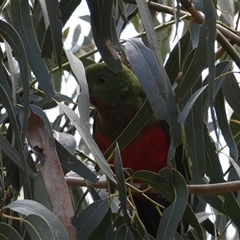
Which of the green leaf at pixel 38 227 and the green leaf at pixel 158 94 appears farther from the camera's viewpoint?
the green leaf at pixel 158 94

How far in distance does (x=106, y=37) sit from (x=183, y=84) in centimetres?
20

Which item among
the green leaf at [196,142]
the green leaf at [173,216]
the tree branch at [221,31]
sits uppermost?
the tree branch at [221,31]

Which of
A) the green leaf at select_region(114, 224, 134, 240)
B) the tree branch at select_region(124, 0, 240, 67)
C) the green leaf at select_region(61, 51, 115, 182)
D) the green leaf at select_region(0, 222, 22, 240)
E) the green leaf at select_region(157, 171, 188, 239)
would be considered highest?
the tree branch at select_region(124, 0, 240, 67)

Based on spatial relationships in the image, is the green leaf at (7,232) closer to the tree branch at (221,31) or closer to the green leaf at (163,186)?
the green leaf at (163,186)

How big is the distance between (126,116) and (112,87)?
126mm

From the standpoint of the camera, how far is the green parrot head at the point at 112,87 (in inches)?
87.1

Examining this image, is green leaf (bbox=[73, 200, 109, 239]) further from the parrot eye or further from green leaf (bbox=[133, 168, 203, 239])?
the parrot eye

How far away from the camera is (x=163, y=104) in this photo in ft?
4.09

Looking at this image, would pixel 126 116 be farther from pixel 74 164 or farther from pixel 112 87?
pixel 74 164

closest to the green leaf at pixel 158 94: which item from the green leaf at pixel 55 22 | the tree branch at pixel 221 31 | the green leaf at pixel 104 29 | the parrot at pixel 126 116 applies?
the green leaf at pixel 104 29

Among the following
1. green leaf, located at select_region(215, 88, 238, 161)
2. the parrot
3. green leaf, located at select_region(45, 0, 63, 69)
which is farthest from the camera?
the parrot

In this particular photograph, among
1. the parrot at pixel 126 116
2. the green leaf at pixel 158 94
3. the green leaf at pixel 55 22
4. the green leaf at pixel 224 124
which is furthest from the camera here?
the parrot at pixel 126 116

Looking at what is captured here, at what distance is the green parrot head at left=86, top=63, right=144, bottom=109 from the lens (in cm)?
221

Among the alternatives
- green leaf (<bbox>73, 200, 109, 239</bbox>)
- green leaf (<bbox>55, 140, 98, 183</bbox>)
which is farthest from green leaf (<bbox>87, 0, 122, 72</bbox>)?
green leaf (<bbox>73, 200, 109, 239</bbox>)
